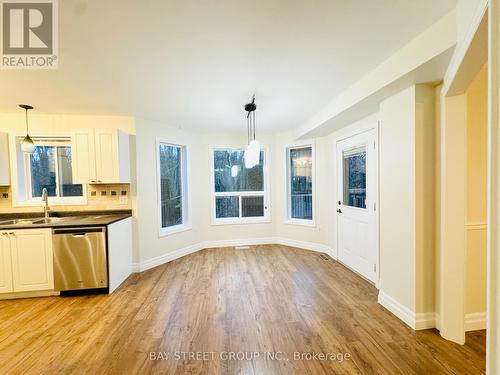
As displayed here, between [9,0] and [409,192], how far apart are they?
339cm

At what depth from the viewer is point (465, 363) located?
1697 millimetres

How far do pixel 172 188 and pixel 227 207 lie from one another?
4.17ft

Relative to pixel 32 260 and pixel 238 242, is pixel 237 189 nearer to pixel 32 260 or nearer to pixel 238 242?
pixel 238 242

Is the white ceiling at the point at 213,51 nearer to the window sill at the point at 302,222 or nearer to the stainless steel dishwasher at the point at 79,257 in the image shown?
the stainless steel dishwasher at the point at 79,257

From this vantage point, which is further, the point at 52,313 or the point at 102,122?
the point at 102,122

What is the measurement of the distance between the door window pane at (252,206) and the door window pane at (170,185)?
54.0 inches

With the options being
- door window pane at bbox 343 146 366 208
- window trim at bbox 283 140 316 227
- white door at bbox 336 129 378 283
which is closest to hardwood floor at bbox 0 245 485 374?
white door at bbox 336 129 378 283

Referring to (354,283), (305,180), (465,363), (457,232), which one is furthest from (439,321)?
(305,180)

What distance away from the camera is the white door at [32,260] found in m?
2.78

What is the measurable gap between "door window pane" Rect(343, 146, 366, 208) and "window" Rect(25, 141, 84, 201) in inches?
172

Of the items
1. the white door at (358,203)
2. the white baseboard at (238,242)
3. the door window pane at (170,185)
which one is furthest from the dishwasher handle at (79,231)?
the white door at (358,203)

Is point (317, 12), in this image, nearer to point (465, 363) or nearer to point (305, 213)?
point (465, 363)

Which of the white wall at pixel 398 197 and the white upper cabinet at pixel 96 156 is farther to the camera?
the white upper cabinet at pixel 96 156

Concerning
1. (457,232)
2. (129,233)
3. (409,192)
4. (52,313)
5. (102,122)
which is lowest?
(52,313)
